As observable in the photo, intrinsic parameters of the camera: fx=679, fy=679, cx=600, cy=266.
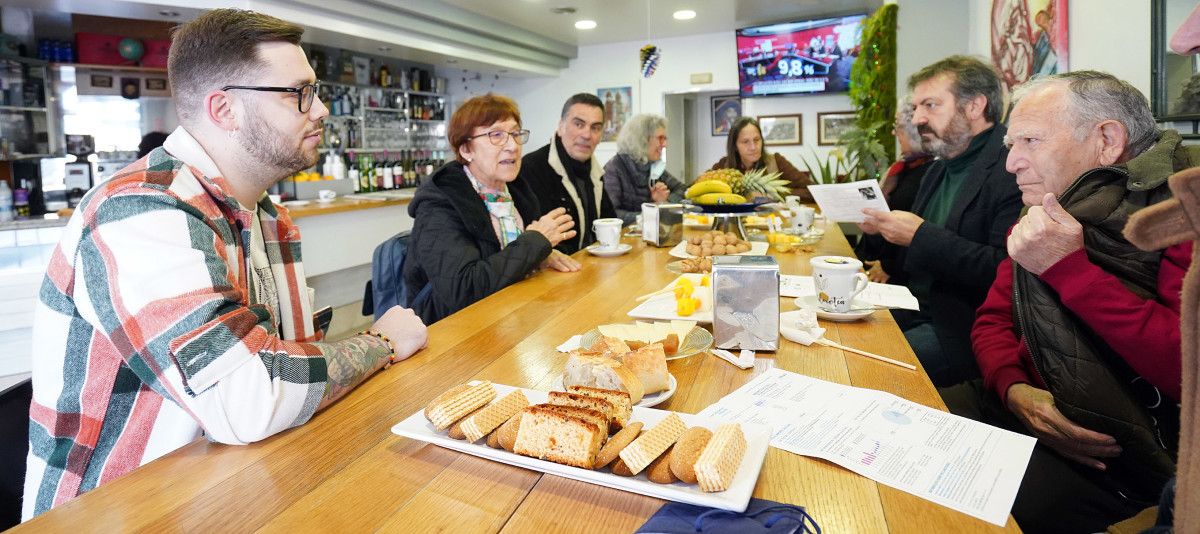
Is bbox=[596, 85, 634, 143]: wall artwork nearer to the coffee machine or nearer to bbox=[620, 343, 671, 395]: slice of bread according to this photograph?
the coffee machine

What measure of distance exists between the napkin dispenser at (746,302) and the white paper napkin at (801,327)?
0.08 metres

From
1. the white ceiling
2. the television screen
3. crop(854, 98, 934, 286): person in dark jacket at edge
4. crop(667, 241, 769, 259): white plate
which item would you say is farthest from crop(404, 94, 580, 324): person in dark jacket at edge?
the television screen

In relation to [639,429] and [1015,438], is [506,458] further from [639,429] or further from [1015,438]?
[1015,438]

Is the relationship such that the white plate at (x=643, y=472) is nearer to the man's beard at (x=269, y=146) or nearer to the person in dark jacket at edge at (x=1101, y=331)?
the man's beard at (x=269, y=146)

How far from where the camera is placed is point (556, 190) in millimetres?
3580

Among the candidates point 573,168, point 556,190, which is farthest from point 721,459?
point 573,168

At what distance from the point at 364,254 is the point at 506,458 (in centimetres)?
568

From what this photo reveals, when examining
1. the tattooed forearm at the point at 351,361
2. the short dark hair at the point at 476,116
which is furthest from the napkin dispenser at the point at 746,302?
the short dark hair at the point at 476,116

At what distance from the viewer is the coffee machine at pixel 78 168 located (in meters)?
6.61

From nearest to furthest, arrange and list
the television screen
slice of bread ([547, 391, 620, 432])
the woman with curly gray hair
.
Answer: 1. slice of bread ([547, 391, 620, 432])
2. the woman with curly gray hair
3. the television screen

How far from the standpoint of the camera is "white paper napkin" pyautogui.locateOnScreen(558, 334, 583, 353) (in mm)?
1351

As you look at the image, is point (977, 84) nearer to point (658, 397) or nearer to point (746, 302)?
point (746, 302)

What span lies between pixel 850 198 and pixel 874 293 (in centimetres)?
91

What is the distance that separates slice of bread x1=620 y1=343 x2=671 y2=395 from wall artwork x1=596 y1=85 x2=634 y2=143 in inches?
341
